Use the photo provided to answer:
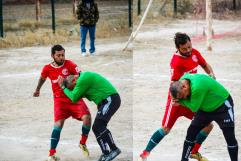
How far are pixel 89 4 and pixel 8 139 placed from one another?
26.6 feet

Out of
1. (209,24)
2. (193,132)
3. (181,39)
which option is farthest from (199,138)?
(209,24)

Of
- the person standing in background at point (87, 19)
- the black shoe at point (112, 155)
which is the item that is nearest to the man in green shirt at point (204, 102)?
the black shoe at point (112, 155)

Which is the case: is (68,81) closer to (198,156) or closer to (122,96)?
(198,156)

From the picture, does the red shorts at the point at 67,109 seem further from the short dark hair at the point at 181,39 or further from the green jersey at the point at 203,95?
the green jersey at the point at 203,95

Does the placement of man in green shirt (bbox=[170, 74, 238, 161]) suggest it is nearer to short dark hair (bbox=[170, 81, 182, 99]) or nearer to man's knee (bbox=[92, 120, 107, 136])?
short dark hair (bbox=[170, 81, 182, 99])

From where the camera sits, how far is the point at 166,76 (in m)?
12.7

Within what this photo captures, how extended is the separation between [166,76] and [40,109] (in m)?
3.19

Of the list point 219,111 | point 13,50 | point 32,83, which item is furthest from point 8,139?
point 13,50

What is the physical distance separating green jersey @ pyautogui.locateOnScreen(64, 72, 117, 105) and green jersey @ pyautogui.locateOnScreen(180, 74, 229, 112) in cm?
107

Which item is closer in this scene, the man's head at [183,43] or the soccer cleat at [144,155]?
the man's head at [183,43]

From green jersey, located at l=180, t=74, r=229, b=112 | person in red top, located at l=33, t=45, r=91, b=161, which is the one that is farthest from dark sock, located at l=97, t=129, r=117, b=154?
green jersey, located at l=180, t=74, r=229, b=112

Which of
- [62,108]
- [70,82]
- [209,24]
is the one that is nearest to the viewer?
[70,82]

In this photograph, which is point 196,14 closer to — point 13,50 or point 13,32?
point 13,32

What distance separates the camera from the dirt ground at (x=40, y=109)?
26.1 ft
